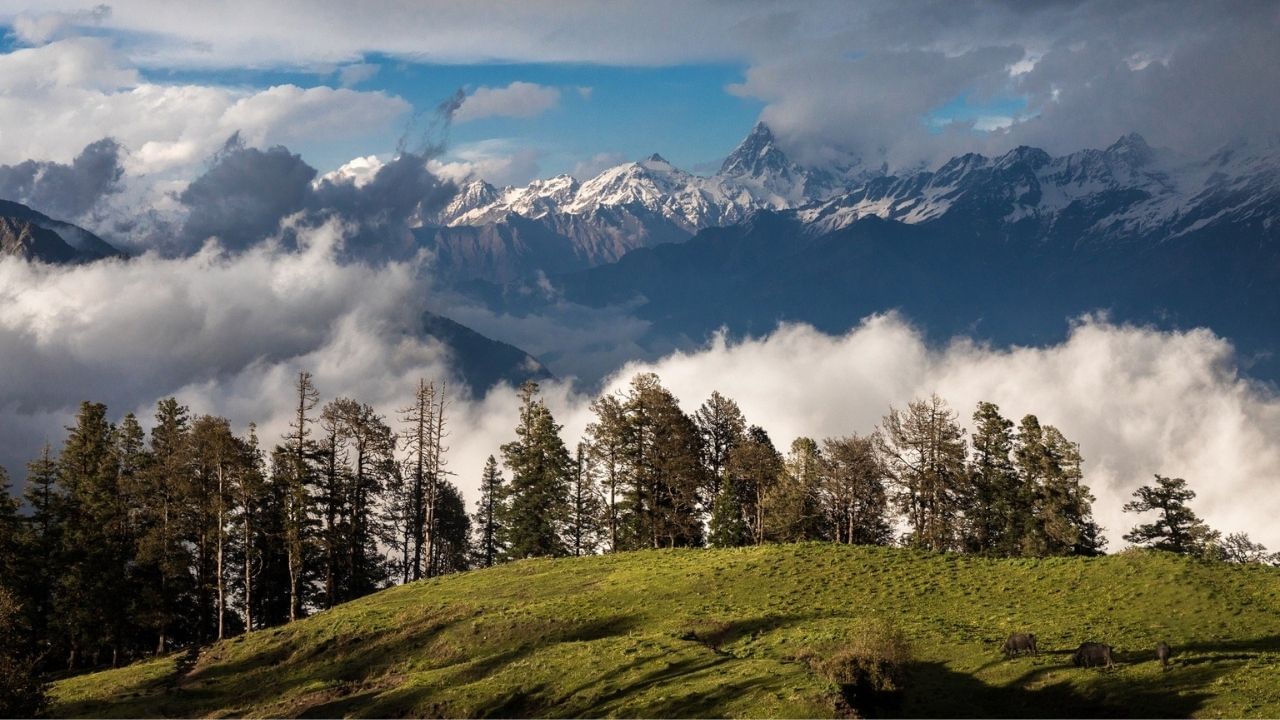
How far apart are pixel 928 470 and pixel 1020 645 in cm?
3949

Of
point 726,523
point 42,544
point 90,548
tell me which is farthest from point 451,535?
point 42,544

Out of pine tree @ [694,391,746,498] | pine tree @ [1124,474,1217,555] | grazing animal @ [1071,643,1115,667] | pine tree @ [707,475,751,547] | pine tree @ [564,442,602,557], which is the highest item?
pine tree @ [694,391,746,498]

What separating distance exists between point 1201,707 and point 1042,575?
77.8 ft

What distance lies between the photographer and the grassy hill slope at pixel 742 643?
117ft

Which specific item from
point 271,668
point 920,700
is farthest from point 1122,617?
point 271,668

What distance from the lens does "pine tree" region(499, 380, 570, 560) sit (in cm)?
8512

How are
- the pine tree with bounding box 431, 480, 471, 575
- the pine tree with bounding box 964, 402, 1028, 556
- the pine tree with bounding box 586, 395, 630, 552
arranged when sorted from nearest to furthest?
1. the pine tree with bounding box 964, 402, 1028, 556
2. the pine tree with bounding box 586, 395, 630, 552
3. the pine tree with bounding box 431, 480, 471, 575

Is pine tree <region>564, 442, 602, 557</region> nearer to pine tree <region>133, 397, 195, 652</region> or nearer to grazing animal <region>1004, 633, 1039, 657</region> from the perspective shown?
pine tree <region>133, 397, 195, 652</region>

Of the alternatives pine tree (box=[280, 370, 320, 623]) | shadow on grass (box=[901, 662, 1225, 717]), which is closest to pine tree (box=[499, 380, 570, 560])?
pine tree (box=[280, 370, 320, 623])

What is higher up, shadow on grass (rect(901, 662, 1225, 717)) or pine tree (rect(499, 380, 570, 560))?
pine tree (rect(499, 380, 570, 560))

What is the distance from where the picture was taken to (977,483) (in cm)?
7981

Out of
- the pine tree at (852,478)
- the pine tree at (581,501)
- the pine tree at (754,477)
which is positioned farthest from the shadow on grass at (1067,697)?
the pine tree at (581,501)

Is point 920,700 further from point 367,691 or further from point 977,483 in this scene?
point 977,483

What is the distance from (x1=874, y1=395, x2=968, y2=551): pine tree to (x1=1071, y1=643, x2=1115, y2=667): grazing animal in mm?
39790
